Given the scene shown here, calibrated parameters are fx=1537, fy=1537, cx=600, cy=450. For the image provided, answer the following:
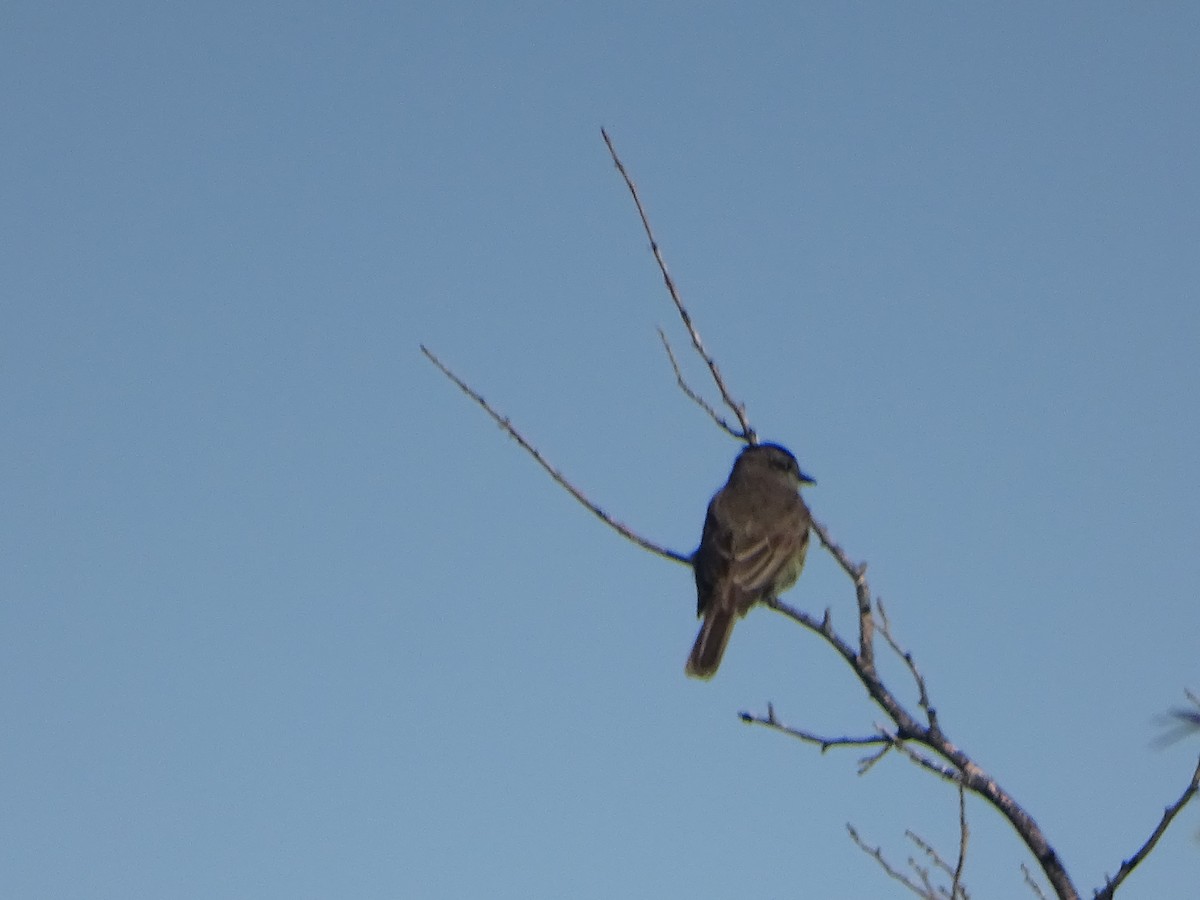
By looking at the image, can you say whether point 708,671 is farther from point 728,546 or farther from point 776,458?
point 776,458

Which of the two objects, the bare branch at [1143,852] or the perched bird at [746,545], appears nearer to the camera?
the bare branch at [1143,852]

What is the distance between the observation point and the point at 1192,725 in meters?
2.93

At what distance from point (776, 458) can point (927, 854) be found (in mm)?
4445

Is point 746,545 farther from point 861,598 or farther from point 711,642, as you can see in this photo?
point 861,598

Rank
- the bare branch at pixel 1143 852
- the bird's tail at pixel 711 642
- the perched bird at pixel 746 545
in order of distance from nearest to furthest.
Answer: the bare branch at pixel 1143 852
the bird's tail at pixel 711 642
the perched bird at pixel 746 545

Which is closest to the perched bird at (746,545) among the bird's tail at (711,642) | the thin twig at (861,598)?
the bird's tail at (711,642)

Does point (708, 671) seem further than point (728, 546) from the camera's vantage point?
No

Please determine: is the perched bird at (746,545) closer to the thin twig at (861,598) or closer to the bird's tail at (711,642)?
the bird's tail at (711,642)

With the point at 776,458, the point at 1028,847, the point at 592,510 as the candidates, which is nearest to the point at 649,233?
the point at 592,510

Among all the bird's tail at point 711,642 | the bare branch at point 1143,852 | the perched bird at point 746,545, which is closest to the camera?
the bare branch at point 1143,852

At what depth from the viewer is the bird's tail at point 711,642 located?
348 inches

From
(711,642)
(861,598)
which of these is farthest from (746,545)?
(861,598)

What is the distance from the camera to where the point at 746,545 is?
9508 millimetres

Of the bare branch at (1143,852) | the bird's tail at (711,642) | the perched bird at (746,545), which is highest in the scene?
the perched bird at (746,545)
